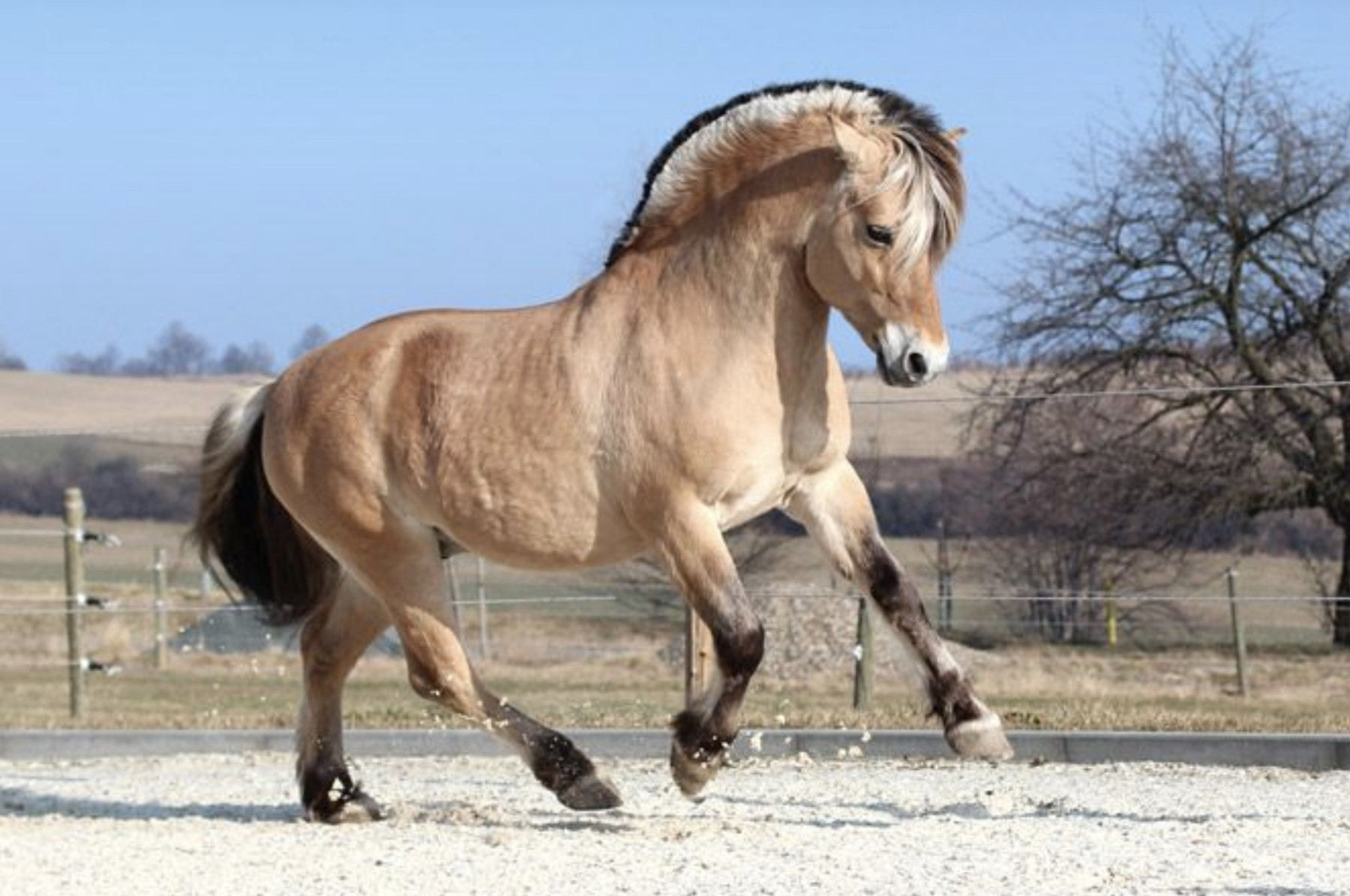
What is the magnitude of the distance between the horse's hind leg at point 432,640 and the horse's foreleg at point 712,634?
1.82ft

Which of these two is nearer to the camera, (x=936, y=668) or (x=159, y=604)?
(x=936, y=668)

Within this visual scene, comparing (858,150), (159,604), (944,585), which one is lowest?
(944,585)

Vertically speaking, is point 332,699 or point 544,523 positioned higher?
point 544,523

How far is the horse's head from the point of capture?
21.9 feet

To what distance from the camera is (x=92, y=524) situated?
125 ft

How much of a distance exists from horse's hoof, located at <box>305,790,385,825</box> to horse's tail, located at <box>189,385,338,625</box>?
2.43 ft

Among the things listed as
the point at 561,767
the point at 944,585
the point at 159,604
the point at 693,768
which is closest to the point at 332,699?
the point at 561,767

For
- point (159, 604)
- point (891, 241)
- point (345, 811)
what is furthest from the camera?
point (159, 604)

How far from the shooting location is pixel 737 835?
22.5ft

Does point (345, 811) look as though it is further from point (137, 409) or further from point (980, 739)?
point (137, 409)

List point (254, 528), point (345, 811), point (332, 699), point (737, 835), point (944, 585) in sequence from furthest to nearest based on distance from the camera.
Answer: point (944, 585)
point (254, 528)
point (332, 699)
point (345, 811)
point (737, 835)

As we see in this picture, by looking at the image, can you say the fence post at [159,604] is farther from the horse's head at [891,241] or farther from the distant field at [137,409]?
the distant field at [137,409]

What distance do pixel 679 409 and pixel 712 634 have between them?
2.27ft

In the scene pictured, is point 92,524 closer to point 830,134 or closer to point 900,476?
point 900,476
